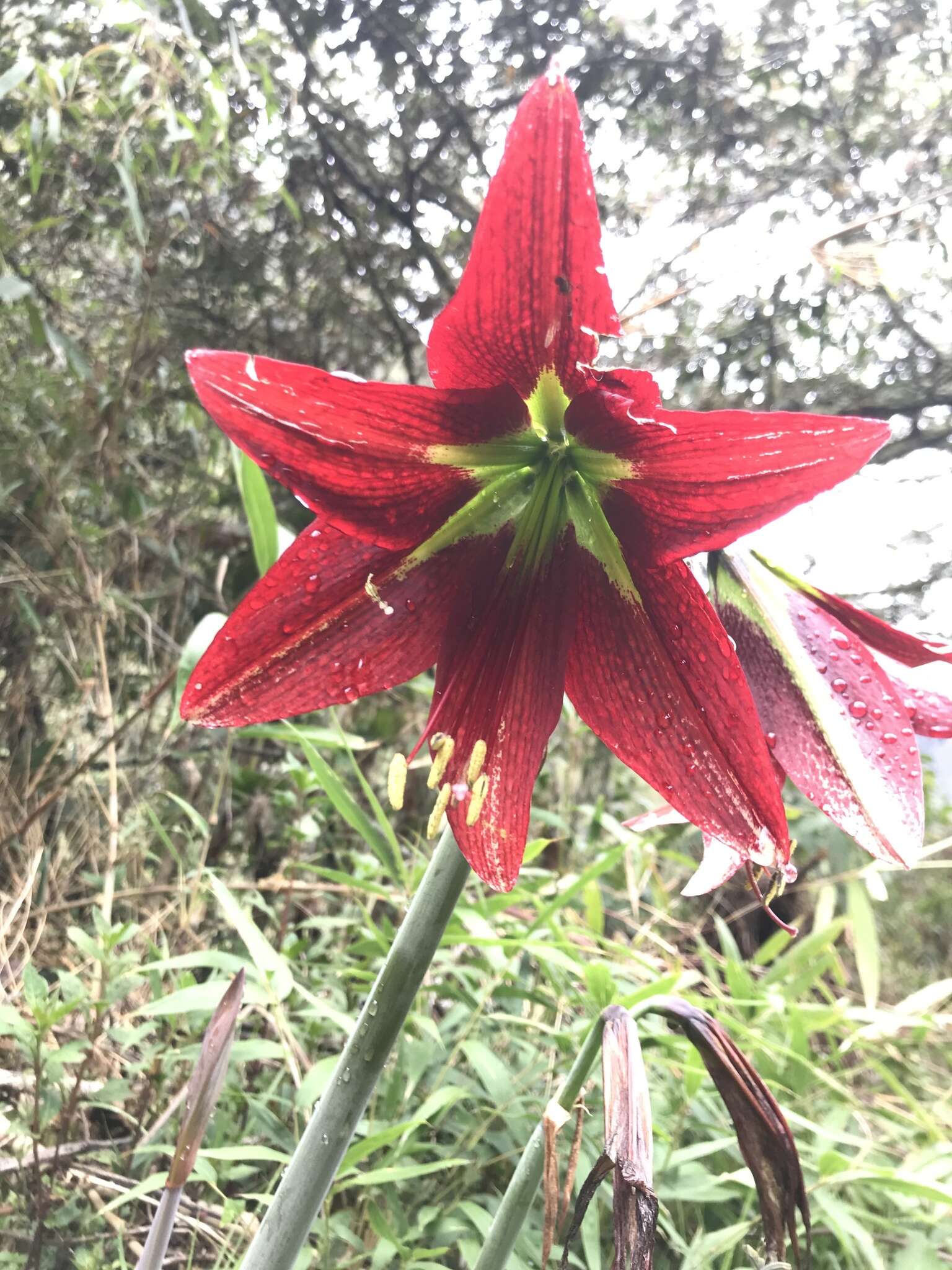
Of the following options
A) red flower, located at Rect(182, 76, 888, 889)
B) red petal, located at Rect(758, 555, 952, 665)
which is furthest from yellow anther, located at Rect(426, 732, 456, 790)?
red petal, located at Rect(758, 555, 952, 665)

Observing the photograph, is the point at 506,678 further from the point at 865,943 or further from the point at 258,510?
the point at 865,943

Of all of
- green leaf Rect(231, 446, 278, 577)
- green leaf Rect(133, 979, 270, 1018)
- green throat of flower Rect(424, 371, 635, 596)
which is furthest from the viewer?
green leaf Rect(231, 446, 278, 577)

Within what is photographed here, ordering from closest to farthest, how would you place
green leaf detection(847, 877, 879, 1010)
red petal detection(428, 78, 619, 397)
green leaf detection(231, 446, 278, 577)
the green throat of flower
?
red petal detection(428, 78, 619, 397), the green throat of flower, green leaf detection(231, 446, 278, 577), green leaf detection(847, 877, 879, 1010)

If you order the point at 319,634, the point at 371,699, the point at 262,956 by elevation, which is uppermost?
the point at 371,699

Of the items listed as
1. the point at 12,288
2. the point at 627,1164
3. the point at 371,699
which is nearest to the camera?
the point at 627,1164

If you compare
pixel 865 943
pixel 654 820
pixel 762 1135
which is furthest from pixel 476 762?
pixel 865 943

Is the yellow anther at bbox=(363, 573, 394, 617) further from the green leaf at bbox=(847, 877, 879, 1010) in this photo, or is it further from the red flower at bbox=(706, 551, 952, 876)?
the green leaf at bbox=(847, 877, 879, 1010)

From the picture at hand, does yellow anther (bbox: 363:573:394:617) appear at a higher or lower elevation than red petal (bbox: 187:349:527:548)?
lower

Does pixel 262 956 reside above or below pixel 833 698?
below
